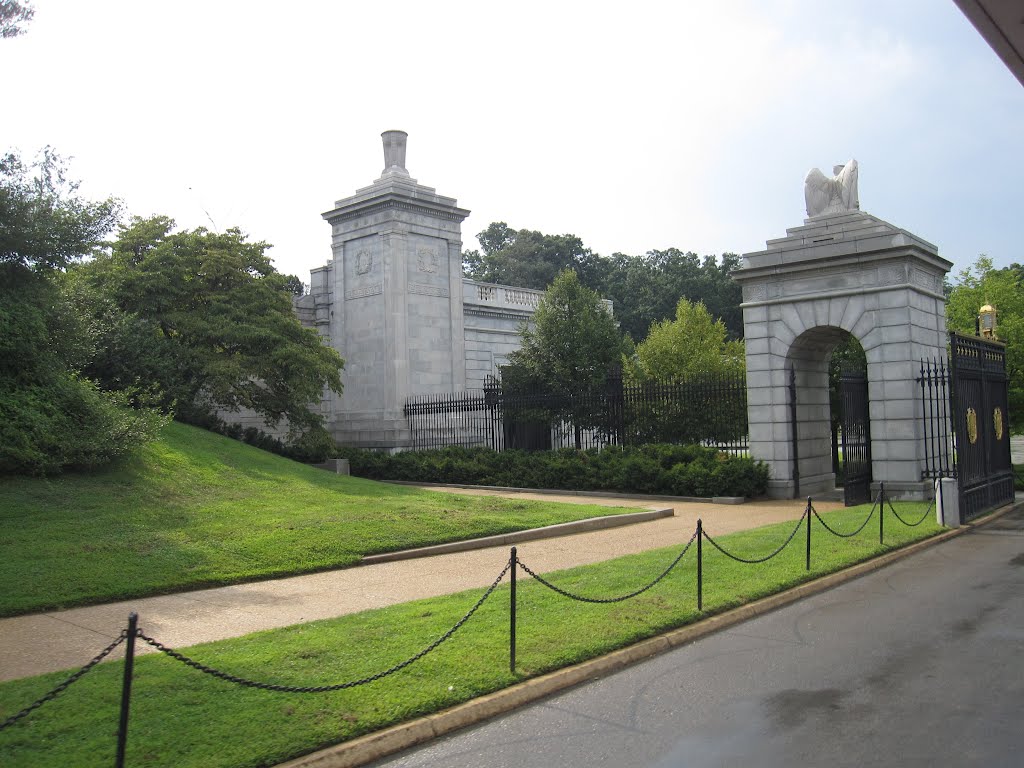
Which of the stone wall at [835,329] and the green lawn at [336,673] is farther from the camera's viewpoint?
the stone wall at [835,329]

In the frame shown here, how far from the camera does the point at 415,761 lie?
540 centimetres

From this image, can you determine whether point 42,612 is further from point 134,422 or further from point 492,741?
point 134,422

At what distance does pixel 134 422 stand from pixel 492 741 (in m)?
12.2

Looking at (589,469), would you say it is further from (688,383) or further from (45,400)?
(45,400)

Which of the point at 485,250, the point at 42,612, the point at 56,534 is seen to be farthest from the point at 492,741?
the point at 485,250

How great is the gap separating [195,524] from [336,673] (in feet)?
23.8

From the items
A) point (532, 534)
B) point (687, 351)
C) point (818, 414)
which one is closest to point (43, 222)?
point (532, 534)

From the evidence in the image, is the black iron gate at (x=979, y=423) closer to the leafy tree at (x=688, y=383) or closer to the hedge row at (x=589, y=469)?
the hedge row at (x=589, y=469)

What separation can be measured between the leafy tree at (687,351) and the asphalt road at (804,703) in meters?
22.8

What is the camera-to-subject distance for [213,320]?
2280cm

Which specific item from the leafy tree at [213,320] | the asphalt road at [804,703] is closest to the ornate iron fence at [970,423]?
the asphalt road at [804,703]

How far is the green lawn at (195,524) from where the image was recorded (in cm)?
1010

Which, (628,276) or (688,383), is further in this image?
(628,276)

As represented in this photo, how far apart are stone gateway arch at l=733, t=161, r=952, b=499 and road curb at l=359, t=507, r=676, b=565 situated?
4.24 metres
